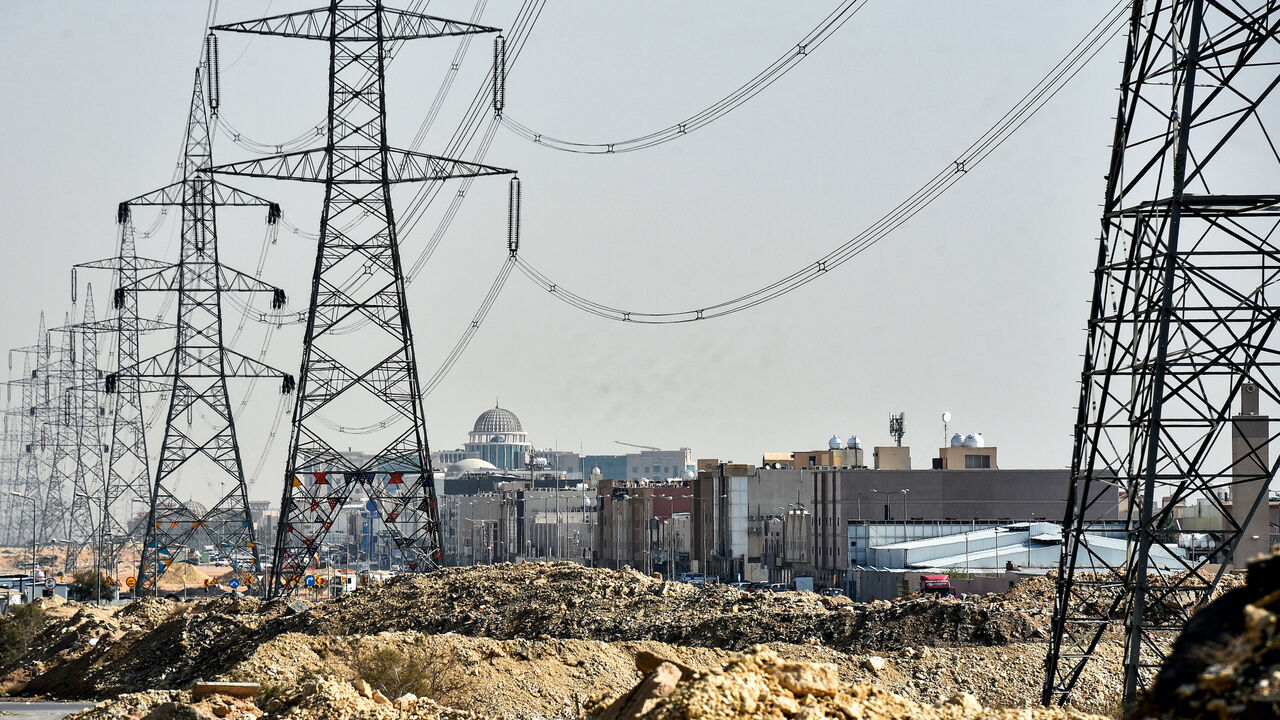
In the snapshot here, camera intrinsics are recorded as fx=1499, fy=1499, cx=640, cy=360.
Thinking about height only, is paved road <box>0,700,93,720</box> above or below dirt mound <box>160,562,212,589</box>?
above

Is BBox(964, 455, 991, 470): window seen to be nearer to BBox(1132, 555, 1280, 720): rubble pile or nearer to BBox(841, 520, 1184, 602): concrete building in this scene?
BBox(841, 520, 1184, 602): concrete building

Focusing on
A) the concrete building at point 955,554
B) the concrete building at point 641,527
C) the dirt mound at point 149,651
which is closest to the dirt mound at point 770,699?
the dirt mound at point 149,651

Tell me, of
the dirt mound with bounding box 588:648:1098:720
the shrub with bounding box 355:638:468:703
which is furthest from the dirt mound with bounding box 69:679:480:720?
the dirt mound with bounding box 588:648:1098:720

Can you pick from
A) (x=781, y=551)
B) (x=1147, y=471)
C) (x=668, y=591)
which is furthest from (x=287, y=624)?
(x=781, y=551)

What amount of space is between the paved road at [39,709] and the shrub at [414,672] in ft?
23.2

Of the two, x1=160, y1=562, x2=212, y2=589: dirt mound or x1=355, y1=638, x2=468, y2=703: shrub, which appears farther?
x1=160, y1=562, x2=212, y2=589: dirt mound

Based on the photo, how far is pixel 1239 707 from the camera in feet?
28.3

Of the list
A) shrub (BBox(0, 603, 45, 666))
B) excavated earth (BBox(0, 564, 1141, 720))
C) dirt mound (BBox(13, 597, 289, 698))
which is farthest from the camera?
shrub (BBox(0, 603, 45, 666))

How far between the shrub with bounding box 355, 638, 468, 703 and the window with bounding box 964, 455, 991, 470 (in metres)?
81.2

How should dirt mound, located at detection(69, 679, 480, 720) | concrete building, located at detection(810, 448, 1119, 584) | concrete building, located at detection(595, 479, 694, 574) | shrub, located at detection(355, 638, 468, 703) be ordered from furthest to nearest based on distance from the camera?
concrete building, located at detection(595, 479, 694, 574), concrete building, located at detection(810, 448, 1119, 584), shrub, located at detection(355, 638, 468, 703), dirt mound, located at detection(69, 679, 480, 720)

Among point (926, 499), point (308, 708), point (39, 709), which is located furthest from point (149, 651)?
point (926, 499)

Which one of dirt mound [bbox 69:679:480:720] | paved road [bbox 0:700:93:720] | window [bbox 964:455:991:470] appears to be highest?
window [bbox 964:455:991:470]

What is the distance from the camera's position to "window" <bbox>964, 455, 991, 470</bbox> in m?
108

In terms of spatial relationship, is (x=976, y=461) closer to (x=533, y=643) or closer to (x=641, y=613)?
(x=641, y=613)
